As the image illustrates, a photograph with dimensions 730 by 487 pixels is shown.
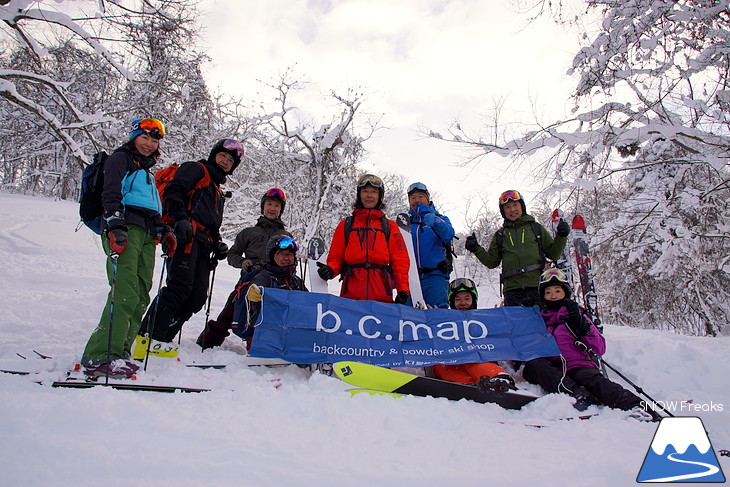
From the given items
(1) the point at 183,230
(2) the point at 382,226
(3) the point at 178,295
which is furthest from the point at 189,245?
(2) the point at 382,226

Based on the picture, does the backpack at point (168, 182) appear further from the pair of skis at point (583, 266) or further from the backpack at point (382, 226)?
the pair of skis at point (583, 266)

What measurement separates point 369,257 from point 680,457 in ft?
10.1

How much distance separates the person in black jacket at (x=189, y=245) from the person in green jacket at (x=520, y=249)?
10.5 ft

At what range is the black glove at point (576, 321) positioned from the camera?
14.0 feet

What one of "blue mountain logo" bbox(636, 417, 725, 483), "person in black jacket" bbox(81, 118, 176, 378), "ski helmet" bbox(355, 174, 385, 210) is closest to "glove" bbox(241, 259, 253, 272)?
"person in black jacket" bbox(81, 118, 176, 378)

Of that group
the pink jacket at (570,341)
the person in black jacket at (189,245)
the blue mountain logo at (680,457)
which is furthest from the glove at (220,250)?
the blue mountain logo at (680,457)

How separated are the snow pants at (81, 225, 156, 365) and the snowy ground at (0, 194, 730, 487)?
0.94 ft

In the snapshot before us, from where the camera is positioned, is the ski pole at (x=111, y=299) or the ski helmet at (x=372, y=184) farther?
the ski helmet at (x=372, y=184)

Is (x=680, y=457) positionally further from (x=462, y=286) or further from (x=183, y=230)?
(x=183, y=230)

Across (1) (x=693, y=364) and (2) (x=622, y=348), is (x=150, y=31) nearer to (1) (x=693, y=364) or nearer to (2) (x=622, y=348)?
(2) (x=622, y=348)

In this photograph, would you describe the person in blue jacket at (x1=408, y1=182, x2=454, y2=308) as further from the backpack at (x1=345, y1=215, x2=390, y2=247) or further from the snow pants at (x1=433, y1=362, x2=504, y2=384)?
the snow pants at (x1=433, y1=362, x2=504, y2=384)

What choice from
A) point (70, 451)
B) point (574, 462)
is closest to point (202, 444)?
point (70, 451)

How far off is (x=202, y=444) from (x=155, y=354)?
7.65 feet

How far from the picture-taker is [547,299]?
4.66m
